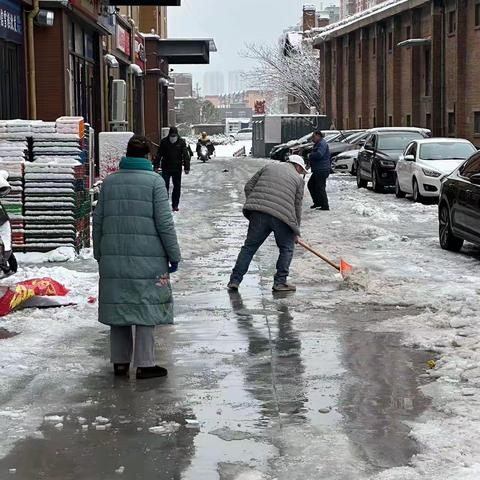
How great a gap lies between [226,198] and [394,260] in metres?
12.7

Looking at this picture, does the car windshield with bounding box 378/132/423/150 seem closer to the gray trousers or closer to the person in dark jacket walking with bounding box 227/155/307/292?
the person in dark jacket walking with bounding box 227/155/307/292

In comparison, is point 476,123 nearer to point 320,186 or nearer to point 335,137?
point 335,137

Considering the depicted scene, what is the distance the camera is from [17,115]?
20.6m

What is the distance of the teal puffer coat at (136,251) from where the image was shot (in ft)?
24.2

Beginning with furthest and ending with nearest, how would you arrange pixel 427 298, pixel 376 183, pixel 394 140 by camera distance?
1. pixel 394 140
2. pixel 376 183
3. pixel 427 298

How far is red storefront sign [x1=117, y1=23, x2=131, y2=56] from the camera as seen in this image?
112ft

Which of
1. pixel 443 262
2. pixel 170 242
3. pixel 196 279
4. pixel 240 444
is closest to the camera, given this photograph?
pixel 240 444

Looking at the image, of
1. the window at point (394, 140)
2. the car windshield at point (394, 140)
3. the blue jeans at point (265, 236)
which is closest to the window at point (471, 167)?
the blue jeans at point (265, 236)

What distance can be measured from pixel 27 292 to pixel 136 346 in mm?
2778

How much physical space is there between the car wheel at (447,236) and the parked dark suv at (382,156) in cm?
1253

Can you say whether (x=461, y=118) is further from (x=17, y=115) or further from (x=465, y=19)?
(x=17, y=115)

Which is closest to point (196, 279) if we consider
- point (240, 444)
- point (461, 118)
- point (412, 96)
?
point (240, 444)

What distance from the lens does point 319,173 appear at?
22094 mm

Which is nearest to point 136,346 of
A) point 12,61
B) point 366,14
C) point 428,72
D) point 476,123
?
point 12,61
